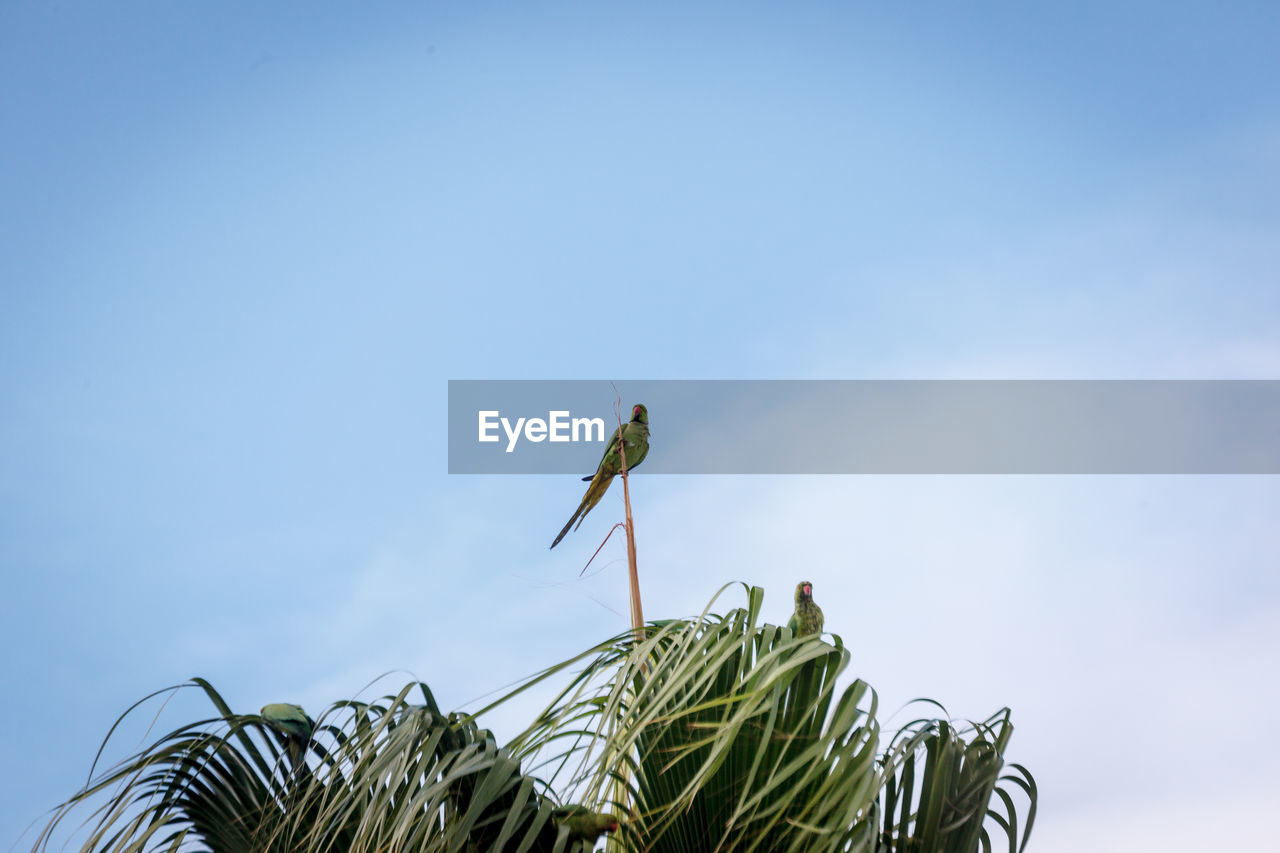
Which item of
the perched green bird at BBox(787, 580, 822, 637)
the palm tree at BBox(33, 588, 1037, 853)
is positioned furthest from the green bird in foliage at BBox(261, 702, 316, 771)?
the perched green bird at BBox(787, 580, 822, 637)

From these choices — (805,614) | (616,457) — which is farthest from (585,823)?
(616,457)

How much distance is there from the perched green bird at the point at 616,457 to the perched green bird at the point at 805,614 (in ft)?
2.75

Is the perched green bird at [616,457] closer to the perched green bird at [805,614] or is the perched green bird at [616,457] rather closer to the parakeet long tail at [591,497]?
the parakeet long tail at [591,497]

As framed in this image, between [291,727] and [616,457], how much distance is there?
1.65 metres

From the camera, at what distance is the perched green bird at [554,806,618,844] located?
2.31 m

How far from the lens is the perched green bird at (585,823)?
2.31 m

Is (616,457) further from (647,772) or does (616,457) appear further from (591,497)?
(647,772)

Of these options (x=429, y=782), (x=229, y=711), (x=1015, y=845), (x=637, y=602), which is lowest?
(x=1015, y=845)

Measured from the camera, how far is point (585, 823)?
233 centimetres

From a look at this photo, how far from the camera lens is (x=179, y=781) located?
2.63 metres

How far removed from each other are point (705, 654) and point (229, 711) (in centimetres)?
135

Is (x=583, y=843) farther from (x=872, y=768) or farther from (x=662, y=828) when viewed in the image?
(x=872, y=768)

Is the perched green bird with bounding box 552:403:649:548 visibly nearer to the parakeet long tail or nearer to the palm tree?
the parakeet long tail

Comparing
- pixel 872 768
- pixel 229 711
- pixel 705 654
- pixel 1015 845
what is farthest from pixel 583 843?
pixel 1015 845
